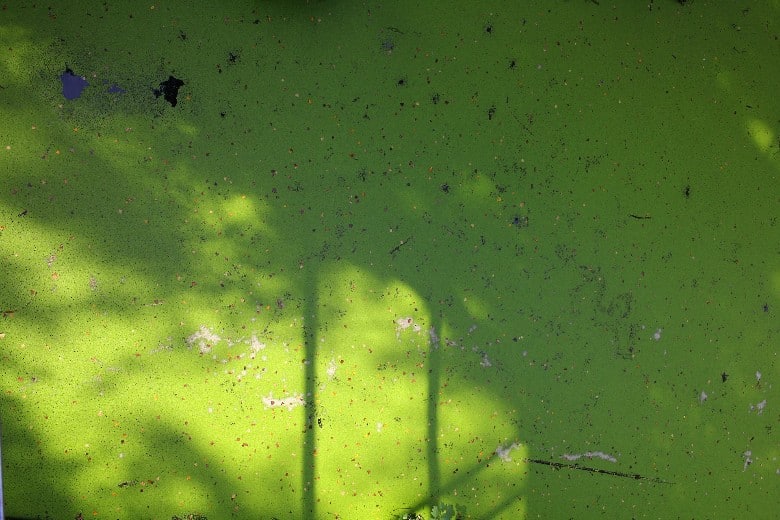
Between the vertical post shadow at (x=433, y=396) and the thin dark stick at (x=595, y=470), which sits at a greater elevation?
the vertical post shadow at (x=433, y=396)

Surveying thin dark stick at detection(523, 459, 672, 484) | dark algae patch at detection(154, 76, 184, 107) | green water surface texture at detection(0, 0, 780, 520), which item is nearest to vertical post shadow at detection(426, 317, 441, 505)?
green water surface texture at detection(0, 0, 780, 520)

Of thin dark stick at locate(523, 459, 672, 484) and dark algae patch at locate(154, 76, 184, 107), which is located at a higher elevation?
dark algae patch at locate(154, 76, 184, 107)

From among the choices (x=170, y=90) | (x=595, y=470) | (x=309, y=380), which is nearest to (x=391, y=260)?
(x=309, y=380)

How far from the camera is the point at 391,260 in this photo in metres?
1.65

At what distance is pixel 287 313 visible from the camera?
5.31 ft

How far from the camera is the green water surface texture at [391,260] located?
5.04 ft

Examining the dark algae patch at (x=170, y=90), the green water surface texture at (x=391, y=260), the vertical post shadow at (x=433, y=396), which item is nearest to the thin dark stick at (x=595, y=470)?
the green water surface texture at (x=391, y=260)

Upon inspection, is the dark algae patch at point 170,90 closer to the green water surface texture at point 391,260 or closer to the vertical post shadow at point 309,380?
the green water surface texture at point 391,260

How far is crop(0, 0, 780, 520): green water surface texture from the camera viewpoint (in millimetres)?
1536

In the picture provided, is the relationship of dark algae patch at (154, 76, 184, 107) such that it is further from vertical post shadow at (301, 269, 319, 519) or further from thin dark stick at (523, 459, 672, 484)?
thin dark stick at (523, 459, 672, 484)

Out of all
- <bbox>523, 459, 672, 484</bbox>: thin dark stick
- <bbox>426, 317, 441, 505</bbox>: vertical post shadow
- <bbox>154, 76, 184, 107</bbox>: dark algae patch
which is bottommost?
<bbox>523, 459, 672, 484</bbox>: thin dark stick

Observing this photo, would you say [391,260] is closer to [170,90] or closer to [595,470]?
[170,90]

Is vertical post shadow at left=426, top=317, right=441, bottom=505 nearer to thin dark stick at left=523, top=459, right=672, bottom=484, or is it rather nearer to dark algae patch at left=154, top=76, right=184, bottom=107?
thin dark stick at left=523, top=459, right=672, bottom=484

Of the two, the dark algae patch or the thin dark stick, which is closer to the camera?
the dark algae patch
